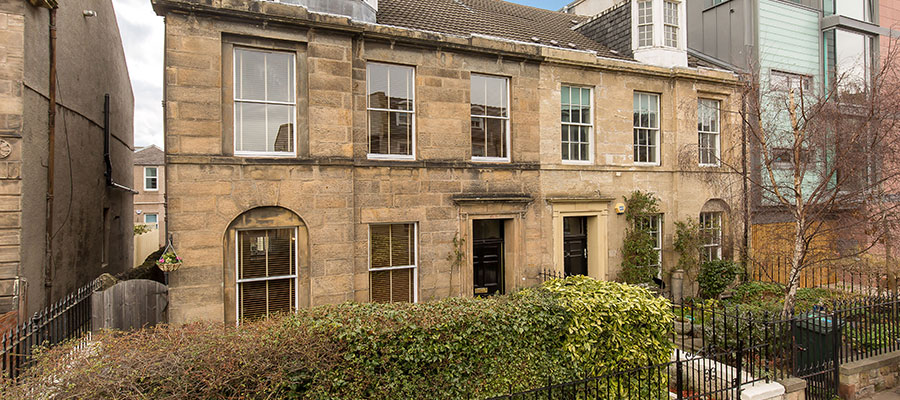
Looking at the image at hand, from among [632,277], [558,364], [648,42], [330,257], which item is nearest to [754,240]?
[632,277]

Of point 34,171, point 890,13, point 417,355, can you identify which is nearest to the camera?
point 417,355

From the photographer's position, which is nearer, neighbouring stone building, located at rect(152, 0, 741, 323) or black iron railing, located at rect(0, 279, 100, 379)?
black iron railing, located at rect(0, 279, 100, 379)

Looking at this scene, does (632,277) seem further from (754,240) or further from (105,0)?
(105,0)

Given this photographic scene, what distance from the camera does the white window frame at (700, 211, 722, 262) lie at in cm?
1436

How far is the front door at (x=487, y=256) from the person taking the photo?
460 inches

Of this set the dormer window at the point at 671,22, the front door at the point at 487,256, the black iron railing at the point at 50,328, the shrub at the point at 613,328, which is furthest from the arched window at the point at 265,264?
the dormer window at the point at 671,22

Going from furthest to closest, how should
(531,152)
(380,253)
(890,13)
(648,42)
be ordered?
1. (890,13)
2. (648,42)
3. (531,152)
4. (380,253)

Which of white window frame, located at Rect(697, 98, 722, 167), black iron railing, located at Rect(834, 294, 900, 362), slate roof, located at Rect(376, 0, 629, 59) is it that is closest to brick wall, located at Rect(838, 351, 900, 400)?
black iron railing, located at Rect(834, 294, 900, 362)

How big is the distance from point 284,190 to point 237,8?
12.1ft

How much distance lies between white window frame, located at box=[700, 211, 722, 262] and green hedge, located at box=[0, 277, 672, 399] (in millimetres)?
8720

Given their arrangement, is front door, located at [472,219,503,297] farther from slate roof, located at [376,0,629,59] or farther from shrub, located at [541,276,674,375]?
slate roof, located at [376,0,629,59]

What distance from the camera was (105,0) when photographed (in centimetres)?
1479

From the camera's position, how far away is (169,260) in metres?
7.95

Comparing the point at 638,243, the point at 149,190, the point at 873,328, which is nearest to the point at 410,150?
the point at 638,243
